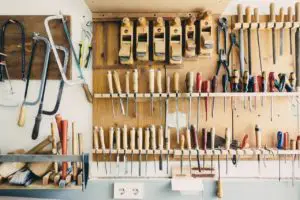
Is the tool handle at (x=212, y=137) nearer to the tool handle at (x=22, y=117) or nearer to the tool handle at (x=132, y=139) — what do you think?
the tool handle at (x=132, y=139)

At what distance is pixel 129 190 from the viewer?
6.89 feet

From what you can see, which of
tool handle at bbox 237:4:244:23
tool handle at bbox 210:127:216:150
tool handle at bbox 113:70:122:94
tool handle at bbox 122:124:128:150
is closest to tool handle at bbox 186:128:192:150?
tool handle at bbox 210:127:216:150

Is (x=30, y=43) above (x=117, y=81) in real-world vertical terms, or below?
above

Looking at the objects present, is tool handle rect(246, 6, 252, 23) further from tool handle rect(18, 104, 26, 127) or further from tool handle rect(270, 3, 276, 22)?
tool handle rect(18, 104, 26, 127)

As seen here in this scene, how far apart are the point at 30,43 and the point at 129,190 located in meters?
1.23

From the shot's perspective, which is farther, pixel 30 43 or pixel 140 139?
pixel 30 43

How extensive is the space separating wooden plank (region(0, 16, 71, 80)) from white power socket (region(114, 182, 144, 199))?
838 millimetres

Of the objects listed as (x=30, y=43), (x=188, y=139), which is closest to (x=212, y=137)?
(x=188, y=139)

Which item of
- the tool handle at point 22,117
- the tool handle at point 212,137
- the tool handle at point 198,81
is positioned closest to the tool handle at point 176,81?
the tool handle at point 198,81

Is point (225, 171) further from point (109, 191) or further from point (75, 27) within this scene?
point (75, 27)

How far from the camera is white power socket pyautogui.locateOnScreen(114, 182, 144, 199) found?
82.4 inches

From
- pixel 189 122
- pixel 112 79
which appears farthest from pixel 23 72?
pixel 189 122

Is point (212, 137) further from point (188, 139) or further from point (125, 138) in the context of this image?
point (125, 138)

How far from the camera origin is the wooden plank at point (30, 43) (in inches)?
84.7
